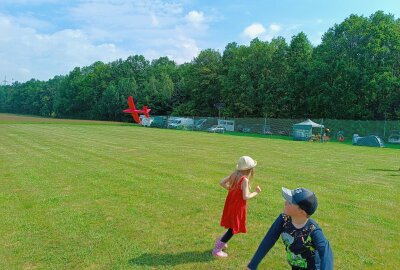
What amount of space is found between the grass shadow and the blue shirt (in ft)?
6.85

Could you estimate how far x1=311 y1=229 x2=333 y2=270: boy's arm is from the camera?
302 centimetres

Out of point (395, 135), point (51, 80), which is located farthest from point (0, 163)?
point (51, 80)

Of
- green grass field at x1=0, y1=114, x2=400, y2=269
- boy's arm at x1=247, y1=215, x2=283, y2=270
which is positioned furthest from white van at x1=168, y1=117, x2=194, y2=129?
boy's arm at x1=247, y1=215, x2=283, y2=270

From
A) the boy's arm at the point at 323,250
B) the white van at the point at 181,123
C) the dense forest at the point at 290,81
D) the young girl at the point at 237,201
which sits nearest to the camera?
the boy's arm at the point at 323,250

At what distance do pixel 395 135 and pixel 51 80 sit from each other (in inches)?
5573

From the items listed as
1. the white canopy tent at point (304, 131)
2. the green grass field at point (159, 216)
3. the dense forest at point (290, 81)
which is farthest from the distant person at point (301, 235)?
the dense forest at point (290, 81)

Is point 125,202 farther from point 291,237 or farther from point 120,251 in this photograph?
point 291,237

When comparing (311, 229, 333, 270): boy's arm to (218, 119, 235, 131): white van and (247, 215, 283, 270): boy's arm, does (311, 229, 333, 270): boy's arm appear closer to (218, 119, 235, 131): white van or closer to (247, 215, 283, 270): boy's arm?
(247, 215, 283, 270): boy's arm

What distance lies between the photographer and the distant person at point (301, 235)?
10.2 ft

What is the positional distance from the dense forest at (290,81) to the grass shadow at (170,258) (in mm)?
49069

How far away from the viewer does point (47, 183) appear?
10.2 metres

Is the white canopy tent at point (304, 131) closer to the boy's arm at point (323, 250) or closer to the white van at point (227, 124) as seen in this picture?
the white van at point (227, 124)

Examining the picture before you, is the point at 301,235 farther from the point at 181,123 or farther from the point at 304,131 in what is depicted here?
the point at 181,123

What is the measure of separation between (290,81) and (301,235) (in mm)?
61536
